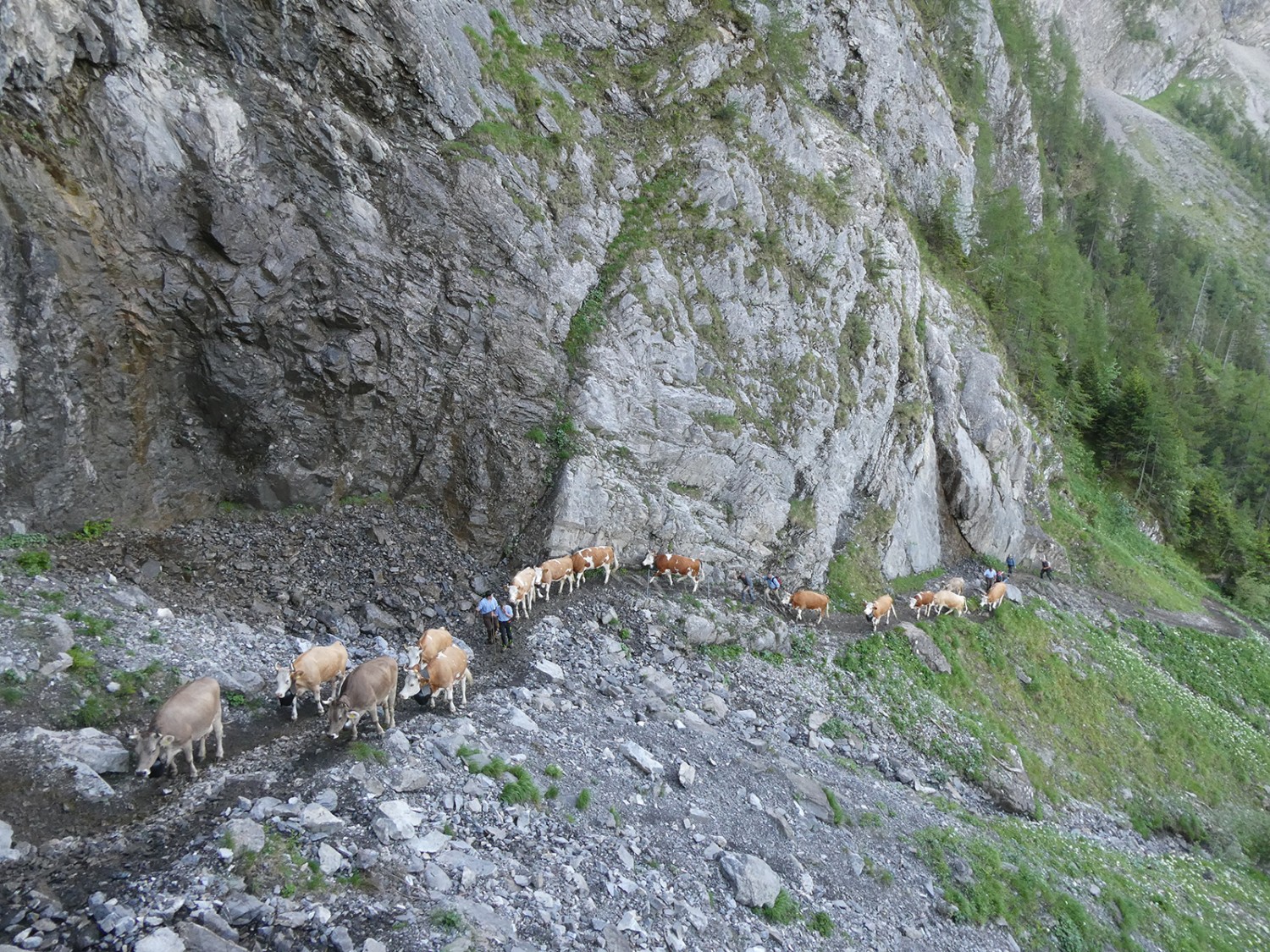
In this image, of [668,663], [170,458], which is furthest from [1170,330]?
[170,458]

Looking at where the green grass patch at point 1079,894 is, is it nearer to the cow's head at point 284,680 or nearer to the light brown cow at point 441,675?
the light brown cow at point 441,675

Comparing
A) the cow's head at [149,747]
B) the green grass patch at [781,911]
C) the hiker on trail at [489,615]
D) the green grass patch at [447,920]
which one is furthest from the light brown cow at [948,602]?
the cow's head at [149,747]

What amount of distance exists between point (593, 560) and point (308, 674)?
9.41m

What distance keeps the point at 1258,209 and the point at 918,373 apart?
123 m

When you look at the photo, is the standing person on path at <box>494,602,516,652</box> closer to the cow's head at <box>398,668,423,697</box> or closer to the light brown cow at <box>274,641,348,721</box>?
the cow's head at <box>398,668,423,697</box>

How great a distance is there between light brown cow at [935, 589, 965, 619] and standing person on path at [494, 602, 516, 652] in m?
18.5

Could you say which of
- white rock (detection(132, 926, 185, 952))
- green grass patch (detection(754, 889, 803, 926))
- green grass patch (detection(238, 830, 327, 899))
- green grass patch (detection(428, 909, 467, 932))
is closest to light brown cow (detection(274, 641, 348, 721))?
green grass patch (detection(238, 830, 327, 899))

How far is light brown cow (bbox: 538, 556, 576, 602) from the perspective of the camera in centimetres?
1919

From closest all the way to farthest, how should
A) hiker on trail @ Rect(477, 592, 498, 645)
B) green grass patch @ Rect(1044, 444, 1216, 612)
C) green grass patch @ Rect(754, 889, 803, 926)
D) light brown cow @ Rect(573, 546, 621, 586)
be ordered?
green grass patch @ Rect(754, 889, 803, 926) < hiker on trail @ Rect(477, 592, 498, 645) < light brown cow @ Rect(573, 546, 621, 586) < green grass patch @ Rect(1044, 444, 1216, 612)

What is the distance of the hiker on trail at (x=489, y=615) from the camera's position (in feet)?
54.7

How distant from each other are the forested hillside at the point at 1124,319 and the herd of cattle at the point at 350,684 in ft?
115

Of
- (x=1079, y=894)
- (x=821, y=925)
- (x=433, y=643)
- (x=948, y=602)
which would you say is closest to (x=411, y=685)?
(x=433, y=643)

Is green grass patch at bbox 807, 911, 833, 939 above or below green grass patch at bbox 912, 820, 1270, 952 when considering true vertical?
above

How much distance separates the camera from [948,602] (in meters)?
27.7
